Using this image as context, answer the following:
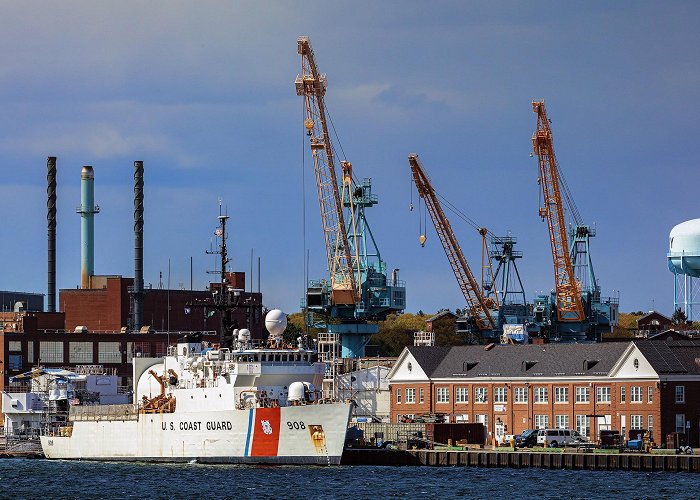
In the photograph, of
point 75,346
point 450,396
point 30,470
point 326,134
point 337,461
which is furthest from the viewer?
point 326,134

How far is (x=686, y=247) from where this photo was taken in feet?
522

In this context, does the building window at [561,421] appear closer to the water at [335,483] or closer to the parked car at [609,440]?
the parked car at [609,440]

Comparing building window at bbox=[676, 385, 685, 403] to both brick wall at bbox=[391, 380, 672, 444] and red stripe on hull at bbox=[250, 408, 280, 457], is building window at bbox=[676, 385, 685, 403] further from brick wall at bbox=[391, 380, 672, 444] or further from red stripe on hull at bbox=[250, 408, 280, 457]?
red stripe on hull at bbox=[250, 408, 280, 457]

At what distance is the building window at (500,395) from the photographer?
4368 inches

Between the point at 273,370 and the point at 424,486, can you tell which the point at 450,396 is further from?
the point at 424,486

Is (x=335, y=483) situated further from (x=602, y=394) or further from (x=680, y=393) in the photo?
(x=602, y=394)

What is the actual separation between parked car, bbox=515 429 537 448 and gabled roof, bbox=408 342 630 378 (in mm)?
9234

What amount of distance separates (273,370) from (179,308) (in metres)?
73.3

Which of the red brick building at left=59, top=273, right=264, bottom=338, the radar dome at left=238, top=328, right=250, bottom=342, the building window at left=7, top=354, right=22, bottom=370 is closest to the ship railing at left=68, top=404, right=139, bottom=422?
the radar dome at left=238, top=328, right=250, bottom=342

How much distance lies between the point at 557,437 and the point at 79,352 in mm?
58968

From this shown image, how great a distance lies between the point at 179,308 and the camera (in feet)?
534

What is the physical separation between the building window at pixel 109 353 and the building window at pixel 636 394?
57.1 metres

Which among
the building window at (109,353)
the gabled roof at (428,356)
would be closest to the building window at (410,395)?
the gabled roof at (428,356)

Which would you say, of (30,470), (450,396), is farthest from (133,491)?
(450,396)
